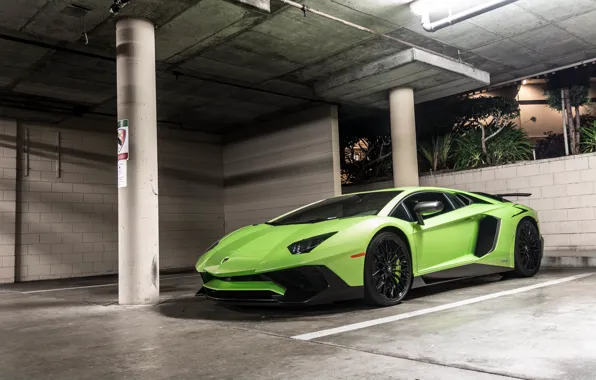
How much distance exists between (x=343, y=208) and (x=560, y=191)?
5524 millimetres

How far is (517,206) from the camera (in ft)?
19.2

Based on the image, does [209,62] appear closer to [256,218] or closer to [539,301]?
[256,218]

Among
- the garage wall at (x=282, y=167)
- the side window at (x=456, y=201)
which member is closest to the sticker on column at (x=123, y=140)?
the side window at (x=456, y=201)

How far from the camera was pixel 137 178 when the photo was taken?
5.52m

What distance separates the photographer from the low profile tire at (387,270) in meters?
4.07

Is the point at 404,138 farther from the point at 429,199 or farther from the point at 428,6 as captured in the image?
the point at 429,199

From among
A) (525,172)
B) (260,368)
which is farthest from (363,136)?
(260,368)

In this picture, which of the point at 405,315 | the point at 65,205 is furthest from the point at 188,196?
the point at 405,315

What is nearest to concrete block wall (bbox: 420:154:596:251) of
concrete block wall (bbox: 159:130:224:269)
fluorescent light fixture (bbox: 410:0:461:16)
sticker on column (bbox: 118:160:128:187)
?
fluorescent light fixture (bbox: 410:0:461:16)

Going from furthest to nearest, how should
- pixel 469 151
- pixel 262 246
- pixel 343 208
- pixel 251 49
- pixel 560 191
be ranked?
pixel 469 151
pixel 560 191
pixel 251 49
pixel 343 208
pixel 262 246

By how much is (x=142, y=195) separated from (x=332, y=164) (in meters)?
5.94

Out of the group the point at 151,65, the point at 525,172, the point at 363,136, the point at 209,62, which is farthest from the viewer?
the point at 363,136

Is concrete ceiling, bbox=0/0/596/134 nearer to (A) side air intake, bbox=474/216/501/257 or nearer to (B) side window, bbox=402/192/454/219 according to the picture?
(B) side window, bbox=402/192/454/219

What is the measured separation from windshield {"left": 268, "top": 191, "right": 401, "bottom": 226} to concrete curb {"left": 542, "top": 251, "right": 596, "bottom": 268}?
3.97m
